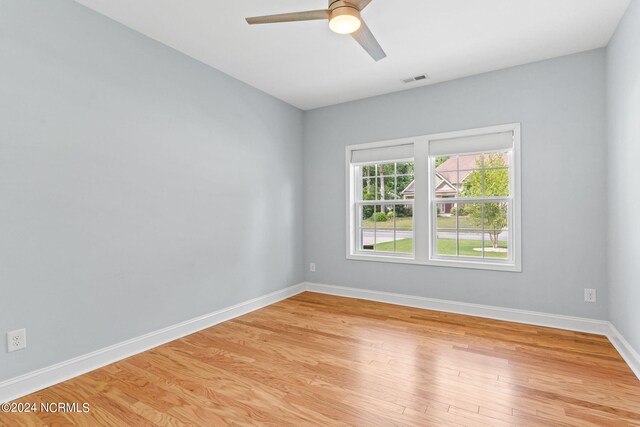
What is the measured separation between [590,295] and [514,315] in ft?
2.24

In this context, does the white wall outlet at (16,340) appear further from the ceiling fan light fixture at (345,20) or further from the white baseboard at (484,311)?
the white baseboard at (484,311)

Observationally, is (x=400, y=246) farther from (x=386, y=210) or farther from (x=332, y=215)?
(x=332, y=215)

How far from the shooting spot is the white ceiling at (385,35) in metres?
2.39

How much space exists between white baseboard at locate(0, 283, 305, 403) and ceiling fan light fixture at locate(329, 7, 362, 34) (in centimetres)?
280

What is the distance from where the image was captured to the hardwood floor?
5.97 feet

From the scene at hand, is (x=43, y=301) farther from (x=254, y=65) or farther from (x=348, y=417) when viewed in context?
(x=254, y=65)

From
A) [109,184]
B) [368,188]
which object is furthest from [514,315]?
[109,184]

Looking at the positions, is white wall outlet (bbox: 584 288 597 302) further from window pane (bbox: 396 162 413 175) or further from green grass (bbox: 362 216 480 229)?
window pane (bbox: 396 162 413 175)

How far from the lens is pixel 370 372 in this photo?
7.59 feet

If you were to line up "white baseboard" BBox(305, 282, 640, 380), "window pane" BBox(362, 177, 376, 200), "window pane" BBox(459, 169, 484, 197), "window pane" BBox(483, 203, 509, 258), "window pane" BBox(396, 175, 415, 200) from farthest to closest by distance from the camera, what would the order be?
"window pane" BBox(362, 177, 376, 200), "window pane" BBox(396, 175, 415, 200), "window pane" BBox(459, 169, 484, 197), "window pane" BBox(483, 203, 509, 258), "white baseboard" BBox(305, 282, 640, 380)

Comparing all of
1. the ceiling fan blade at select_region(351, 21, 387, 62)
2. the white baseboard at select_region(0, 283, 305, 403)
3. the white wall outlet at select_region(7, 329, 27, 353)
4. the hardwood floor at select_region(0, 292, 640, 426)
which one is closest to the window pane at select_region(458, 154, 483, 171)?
the hardwood floor at select_region(0, 292, 640, 426)

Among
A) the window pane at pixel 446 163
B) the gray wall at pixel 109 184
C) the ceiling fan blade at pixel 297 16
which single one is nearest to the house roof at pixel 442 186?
the window pane at pixel 446 163

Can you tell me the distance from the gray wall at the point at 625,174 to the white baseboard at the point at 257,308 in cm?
22

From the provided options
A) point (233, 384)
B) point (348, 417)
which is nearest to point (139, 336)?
point (233, 384)
